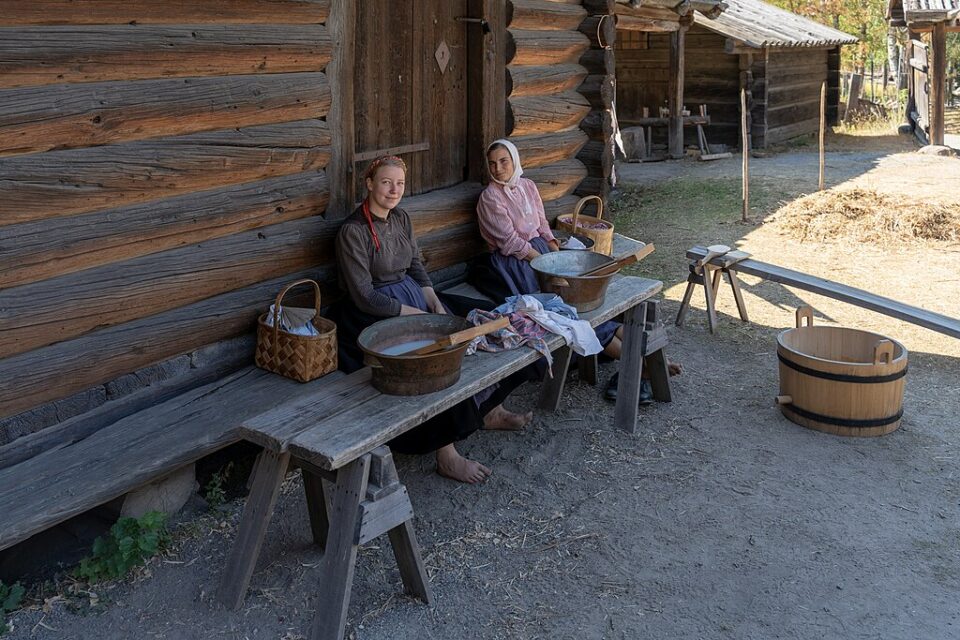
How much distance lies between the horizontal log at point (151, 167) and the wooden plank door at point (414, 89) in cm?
67

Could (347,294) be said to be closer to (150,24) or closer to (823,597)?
(150,24)

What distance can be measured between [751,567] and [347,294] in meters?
2.38

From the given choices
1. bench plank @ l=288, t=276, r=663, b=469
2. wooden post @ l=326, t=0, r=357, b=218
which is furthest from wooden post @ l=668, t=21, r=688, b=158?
bench plank @ l=288, t=276, r=663, b=469

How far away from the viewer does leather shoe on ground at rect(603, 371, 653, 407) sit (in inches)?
217

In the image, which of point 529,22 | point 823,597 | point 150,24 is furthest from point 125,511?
point 529,22

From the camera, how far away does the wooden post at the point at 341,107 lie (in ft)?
15.2

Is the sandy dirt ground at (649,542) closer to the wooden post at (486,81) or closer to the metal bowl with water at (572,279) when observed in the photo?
the metal bowl with water at (572,279)

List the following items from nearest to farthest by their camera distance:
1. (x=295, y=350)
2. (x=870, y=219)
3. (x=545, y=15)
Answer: (x=295, y=350)
(x=545, y=15)
(x=870, y=219)

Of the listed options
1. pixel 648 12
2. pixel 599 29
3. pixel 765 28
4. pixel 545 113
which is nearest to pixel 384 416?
pixel 545 113

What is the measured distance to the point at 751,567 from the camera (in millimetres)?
3818

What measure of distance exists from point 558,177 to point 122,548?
4249 mm

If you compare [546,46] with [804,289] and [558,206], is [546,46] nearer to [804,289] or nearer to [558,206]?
[558,206]

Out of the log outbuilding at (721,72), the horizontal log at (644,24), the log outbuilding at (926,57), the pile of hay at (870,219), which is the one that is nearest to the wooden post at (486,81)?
the pile of hay at (870,219)

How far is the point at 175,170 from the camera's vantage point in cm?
397
